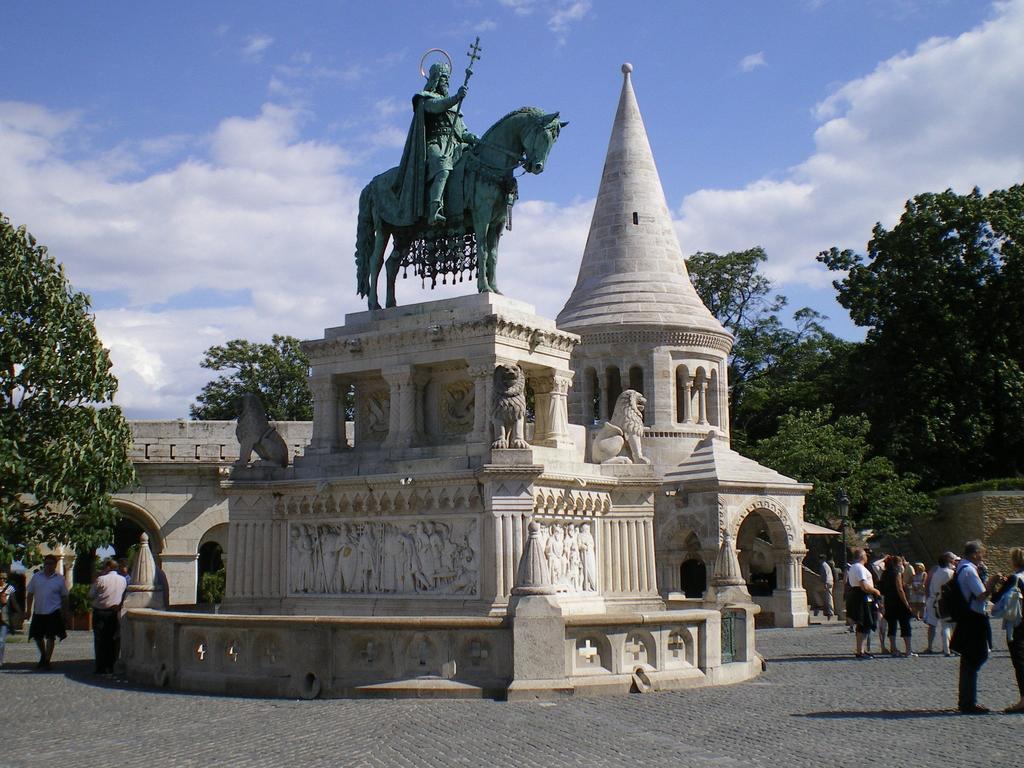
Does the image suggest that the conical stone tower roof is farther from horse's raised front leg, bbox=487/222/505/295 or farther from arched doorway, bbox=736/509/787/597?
horse's raised front leg, bbox=487/222/505/295

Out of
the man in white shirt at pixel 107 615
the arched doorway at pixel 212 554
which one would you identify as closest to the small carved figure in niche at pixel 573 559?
the man in white shirt at pixel 107 615

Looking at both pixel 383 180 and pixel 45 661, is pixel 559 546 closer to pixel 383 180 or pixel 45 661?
pixel 383 180

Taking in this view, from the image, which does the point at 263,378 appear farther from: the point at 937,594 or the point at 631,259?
the point at 937,594

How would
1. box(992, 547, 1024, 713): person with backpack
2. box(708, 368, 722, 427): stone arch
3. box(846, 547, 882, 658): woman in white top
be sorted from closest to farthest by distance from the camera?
box(992, 547, 1024, 713): person with backpack → box(846, 547, 882, 658): woman in white top → box(708, 368, 722, 427): stone arch

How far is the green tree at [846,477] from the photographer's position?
36.5m

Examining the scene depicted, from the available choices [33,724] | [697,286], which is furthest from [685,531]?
[697,286]

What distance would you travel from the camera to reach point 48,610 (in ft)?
58.2

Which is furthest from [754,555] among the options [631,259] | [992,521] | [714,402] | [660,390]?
[631,259]

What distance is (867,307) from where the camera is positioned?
4394cm

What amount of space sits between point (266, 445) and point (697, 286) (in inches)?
1563

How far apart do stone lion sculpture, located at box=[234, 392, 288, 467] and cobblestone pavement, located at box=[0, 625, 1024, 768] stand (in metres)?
4.12

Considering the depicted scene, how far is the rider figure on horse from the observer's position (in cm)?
1728

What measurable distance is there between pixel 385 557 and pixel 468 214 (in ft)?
16.5

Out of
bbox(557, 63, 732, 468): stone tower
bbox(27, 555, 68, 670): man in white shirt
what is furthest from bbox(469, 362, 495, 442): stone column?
bbox(557, 63, 732, 468): stone tower
